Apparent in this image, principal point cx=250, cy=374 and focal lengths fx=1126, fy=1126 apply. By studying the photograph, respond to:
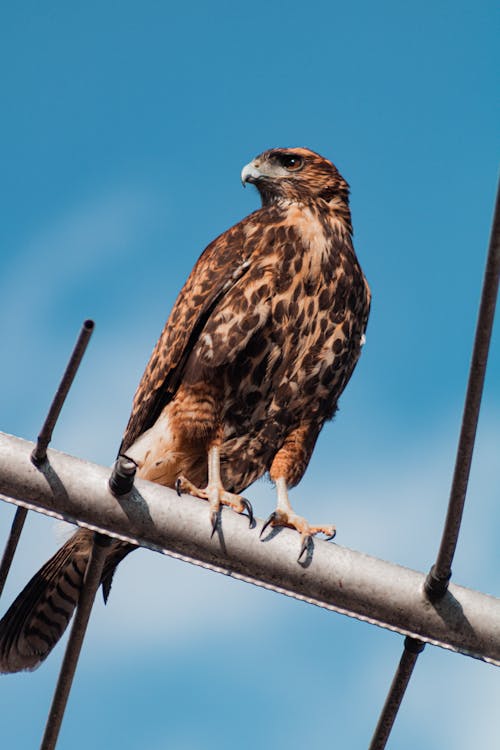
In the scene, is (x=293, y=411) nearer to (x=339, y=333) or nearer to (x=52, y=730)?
(x=339, y=333)

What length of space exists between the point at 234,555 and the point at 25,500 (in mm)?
647

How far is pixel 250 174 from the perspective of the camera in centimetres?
645

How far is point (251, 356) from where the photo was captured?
547 centimetres

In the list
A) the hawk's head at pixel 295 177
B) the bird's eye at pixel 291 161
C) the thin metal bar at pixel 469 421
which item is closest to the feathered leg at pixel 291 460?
the hawk's head at pixel 295 177

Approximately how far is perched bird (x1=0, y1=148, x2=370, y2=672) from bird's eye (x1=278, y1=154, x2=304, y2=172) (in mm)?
570

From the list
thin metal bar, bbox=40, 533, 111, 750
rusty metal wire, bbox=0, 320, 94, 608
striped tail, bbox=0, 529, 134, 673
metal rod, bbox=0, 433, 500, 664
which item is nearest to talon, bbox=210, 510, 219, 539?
metal rod, bbox=0, 433, 500, 664

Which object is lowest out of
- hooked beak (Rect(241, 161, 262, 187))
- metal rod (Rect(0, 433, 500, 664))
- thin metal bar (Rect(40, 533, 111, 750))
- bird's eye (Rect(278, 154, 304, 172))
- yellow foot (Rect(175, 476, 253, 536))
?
thin metal bar (Rect(40, 533, 111, 750))

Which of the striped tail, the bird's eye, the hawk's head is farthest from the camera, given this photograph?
the bird's eye

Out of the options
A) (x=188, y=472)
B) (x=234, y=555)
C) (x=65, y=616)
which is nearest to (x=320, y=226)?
(x=188, y=472)

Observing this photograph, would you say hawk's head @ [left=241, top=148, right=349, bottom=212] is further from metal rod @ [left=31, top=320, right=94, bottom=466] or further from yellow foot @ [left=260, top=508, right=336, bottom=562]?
metal rod @ [left=31, top=320, right=94, bottom=466]

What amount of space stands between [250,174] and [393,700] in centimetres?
359

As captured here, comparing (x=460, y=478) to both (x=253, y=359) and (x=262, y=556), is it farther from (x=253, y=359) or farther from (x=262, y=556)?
(x=253, y=359)

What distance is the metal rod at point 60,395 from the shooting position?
9.94ft

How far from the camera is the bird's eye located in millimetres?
6508
